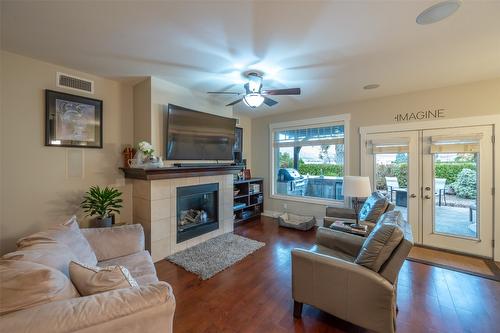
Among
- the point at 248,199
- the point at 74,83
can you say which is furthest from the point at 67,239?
the point at 248,199

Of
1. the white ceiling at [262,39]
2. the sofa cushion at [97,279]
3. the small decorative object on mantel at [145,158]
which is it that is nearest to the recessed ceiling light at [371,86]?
the white ceiling at [262,39]

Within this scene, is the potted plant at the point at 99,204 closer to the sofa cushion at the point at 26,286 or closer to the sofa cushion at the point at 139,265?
the sofa cushion at the point at 139,265

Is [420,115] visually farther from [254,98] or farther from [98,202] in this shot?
[98,202]

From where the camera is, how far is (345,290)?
1650 millimetres

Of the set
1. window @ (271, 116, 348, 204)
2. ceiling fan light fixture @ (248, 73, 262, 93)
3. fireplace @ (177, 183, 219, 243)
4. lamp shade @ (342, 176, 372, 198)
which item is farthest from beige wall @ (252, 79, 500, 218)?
ceiling fan light fixture @ (248, 73, 262, 93)

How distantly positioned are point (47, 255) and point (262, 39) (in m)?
2.40

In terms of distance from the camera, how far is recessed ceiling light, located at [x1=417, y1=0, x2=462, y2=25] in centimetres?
162

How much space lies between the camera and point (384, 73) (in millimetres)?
2891

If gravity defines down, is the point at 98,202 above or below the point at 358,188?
below

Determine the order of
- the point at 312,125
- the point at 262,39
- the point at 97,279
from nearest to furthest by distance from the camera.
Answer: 1. the point at 97,279
2. the point at 262,39
3. the point at 312,125

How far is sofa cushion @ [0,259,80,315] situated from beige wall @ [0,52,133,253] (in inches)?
73.8

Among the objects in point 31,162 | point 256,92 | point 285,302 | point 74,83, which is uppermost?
point 74,83

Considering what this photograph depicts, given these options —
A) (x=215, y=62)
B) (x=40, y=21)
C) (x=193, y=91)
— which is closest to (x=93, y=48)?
(x=40, y=21)

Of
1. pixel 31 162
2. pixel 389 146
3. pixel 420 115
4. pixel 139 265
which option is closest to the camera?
pixel 139 265
